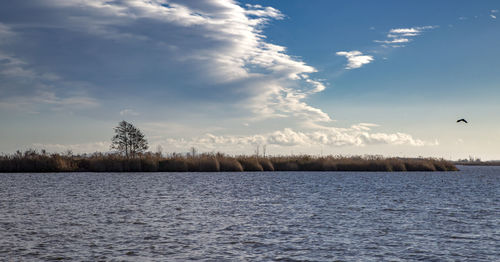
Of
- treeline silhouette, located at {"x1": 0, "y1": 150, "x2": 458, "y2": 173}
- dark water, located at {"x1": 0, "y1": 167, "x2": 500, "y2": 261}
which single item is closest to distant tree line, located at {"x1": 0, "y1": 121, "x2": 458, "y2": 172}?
treeline silhouette, located at {"x1": 0, "y1": 150, "x2": 458, "y2": 173}

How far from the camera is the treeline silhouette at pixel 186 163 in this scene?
246 ft

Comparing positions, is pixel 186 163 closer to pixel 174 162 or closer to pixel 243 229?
pixel 174 162

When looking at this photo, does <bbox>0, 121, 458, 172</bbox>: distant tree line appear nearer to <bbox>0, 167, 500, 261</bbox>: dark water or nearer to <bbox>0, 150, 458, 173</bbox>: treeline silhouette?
<bbox>0, 150, 458, 173</bbox>: treeline silhouette

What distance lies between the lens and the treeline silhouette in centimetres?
7500

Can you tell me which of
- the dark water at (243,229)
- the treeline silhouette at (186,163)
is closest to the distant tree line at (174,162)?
the treeline silhouette at (186,163)

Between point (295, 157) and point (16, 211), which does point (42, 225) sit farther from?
point (295, 157)

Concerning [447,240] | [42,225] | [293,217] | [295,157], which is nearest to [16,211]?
[42,225]

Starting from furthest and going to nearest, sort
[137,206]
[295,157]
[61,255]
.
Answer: [295,157] < [137,206] < [61,255]

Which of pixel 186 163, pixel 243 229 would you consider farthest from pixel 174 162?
pixel 243 229

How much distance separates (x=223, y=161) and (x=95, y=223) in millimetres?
58189

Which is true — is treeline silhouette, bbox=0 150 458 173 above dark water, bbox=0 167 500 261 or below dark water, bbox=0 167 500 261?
above

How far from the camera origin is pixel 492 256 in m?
17.3

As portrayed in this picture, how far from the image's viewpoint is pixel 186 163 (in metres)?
80.2

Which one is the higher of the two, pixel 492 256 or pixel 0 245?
pixel 0 245
